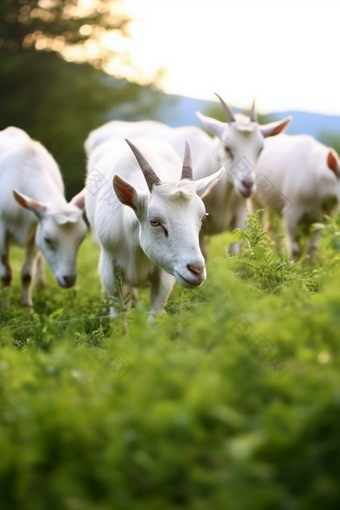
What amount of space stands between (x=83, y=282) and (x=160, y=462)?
7492 mm

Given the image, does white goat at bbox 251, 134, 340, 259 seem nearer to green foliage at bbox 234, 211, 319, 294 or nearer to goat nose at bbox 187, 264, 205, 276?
green foliage at bbox 234, 211, 319, 294

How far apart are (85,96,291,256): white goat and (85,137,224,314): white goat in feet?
4.57

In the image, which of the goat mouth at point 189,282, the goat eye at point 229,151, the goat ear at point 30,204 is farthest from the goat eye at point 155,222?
the goat eye at point 229,151

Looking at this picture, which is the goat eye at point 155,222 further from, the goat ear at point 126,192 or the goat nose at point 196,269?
the goat nose at point 196,269

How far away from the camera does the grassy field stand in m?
2.59

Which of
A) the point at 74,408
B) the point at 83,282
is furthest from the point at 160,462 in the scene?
the point at 83,282

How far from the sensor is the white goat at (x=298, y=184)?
372 inches

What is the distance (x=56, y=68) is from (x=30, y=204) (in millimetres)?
22654

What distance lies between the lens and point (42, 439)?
2824mm

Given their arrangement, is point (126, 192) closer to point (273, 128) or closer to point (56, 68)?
point (273, 128)

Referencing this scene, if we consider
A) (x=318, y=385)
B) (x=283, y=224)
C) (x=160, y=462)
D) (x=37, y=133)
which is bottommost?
(x=37, y=133)

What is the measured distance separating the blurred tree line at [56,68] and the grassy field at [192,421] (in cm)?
2532

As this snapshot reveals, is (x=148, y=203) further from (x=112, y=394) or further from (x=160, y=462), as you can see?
(x=160, y=462)

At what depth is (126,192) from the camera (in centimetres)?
568
